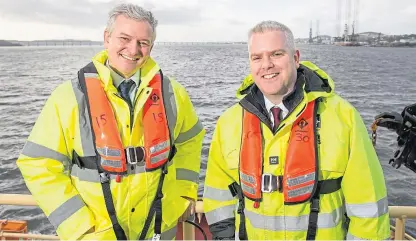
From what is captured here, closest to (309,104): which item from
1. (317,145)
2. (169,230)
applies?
(317,145)

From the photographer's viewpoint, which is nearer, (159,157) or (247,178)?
(247,178)

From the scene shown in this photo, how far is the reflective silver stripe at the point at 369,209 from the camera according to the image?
2406 mm

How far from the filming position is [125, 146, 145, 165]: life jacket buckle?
2.76 metres

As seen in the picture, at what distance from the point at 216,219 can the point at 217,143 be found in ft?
1.70

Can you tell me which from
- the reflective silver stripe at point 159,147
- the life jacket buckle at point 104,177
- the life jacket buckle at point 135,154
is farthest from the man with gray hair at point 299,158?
the life jacket buckle at point 104,177

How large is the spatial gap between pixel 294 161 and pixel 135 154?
107cm

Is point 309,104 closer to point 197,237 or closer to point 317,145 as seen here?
point 317,145

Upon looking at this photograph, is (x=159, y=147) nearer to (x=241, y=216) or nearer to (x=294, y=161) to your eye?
(x=241, y=216)

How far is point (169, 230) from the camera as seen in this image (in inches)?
120

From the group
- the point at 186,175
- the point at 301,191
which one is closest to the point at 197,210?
the point at 186,175

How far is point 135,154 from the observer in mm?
2781

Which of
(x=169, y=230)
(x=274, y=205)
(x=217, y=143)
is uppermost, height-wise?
(x=217, y=143)

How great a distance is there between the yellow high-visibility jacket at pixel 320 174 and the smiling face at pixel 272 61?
0.15m

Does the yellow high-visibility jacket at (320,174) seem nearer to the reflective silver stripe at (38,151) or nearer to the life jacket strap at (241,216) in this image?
the life jacket strap at (241,216)
